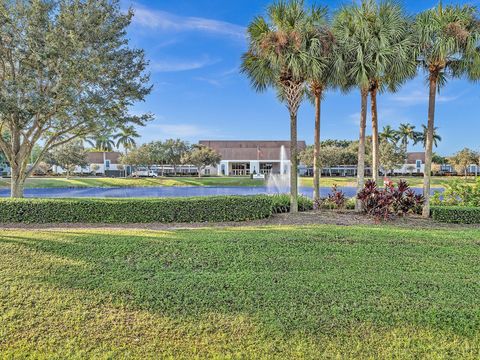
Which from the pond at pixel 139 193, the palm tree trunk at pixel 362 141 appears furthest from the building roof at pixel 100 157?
the palm tree trunk at pixel 362 141

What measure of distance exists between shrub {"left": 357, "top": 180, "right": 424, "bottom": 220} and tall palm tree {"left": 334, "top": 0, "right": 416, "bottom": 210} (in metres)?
3.28

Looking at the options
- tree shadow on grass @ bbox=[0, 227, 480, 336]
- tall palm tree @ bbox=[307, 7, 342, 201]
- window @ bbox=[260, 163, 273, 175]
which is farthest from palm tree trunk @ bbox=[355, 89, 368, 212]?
window @ bbox=[260, 163, 273, 175]

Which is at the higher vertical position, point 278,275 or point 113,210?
point 113,210

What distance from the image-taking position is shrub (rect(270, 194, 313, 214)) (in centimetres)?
1072

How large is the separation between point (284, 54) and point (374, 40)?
8.99ft

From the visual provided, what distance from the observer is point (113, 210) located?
9148mm

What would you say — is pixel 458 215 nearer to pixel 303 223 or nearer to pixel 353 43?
Result: pixel 303 223

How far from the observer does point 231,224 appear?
9062 mm

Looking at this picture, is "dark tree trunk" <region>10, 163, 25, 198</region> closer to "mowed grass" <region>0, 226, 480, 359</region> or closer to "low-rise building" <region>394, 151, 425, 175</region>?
"mowed grass" <region>0, 226, 480, 359</region>

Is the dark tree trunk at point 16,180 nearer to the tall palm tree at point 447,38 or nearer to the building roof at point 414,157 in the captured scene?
the tall palm tree at point 447,38

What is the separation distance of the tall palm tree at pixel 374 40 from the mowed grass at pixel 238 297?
546 centimetres

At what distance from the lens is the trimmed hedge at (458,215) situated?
980 centimetres

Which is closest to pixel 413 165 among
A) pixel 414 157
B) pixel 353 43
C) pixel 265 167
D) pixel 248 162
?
pixel 414 157

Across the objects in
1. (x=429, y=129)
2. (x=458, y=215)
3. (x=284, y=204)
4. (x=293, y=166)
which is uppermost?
(x=429, y=129)
